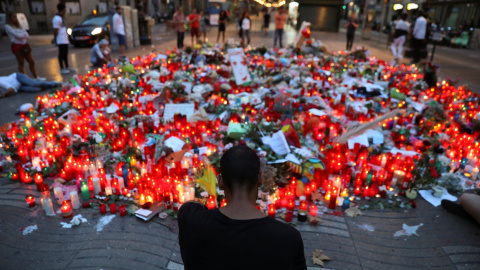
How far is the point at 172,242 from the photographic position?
3.12 metres

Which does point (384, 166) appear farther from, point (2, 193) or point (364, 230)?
point (2, 193)

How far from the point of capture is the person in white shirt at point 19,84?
293 inches

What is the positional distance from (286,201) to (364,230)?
879 mm

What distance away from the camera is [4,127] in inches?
211

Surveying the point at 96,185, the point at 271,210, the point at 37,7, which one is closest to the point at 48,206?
the point at 96,185

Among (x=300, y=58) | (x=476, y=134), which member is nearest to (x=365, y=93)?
(x=476, y=134)

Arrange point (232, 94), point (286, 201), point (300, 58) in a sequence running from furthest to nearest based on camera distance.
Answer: point (300, 58) < point (232, 94) < point (286, 201)

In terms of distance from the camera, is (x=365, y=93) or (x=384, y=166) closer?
(x=384, y=166)

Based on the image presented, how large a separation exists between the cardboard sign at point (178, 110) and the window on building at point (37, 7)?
75.9ft

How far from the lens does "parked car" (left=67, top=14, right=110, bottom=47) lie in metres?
15.1

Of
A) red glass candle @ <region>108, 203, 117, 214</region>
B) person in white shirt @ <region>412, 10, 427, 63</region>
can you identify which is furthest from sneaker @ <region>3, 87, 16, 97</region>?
person in white shirt @ <region>412, 10, 427, 63</region>

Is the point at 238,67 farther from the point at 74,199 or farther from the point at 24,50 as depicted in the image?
the point at 24,50

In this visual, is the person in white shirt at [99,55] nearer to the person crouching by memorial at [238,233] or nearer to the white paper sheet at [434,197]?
the white paper sheet at [434,197]

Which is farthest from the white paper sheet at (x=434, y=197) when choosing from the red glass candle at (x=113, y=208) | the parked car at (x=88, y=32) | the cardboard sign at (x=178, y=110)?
the parked car at (x=88, y=32)
